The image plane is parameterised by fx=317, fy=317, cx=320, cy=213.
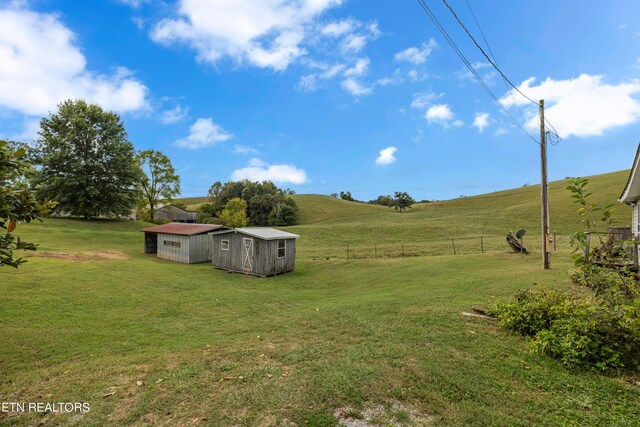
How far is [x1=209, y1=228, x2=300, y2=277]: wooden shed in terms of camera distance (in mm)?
18906

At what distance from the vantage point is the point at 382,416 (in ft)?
12.2

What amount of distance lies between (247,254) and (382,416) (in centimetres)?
1658

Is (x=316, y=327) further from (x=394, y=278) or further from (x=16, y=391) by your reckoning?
(x=394, y=278)

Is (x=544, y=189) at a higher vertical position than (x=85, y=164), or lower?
lower

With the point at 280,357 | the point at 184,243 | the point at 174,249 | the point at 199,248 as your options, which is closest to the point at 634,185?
the point at 280,357

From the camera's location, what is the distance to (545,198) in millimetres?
13469

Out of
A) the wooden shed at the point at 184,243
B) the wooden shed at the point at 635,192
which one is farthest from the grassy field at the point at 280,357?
the wooden shed at the point at 184,243

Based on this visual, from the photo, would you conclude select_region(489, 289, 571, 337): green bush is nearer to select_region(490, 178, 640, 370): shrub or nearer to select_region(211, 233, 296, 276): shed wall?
select_region(490, 178, 640, 370): shrub

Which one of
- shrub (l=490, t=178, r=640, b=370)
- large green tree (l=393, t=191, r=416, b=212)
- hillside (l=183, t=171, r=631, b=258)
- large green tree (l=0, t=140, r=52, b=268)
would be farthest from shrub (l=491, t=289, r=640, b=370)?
large green tree (l=393, t=191, r=416, b=212)

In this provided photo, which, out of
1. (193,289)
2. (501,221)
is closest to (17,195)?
(193,289)

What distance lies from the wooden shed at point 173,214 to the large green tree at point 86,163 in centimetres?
1766

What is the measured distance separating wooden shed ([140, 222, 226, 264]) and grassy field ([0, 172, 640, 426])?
8.44 metres

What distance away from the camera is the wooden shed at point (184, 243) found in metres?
23.0

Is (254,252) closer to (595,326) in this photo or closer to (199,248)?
(199,248)
